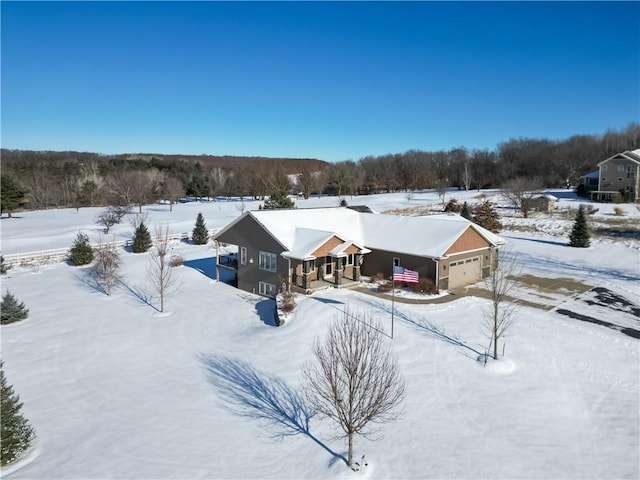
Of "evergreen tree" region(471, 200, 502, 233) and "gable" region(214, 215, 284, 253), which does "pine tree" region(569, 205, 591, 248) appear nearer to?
"evergreen tree" region(471, 200, 502, 233)

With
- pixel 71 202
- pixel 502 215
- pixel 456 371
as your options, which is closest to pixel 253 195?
pixel 71 202

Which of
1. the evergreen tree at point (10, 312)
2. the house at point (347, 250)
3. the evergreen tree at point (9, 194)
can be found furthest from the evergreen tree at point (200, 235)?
the evergreen tree at point (9, 194)

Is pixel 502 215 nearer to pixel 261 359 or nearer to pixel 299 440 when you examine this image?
pixel 261 359

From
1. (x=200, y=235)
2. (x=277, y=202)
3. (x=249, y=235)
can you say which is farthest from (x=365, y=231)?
(x=277, y=202)

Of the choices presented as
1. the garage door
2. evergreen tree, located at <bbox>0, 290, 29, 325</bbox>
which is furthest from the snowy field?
the garage door

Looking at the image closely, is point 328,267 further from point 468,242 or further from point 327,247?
point 468,242
